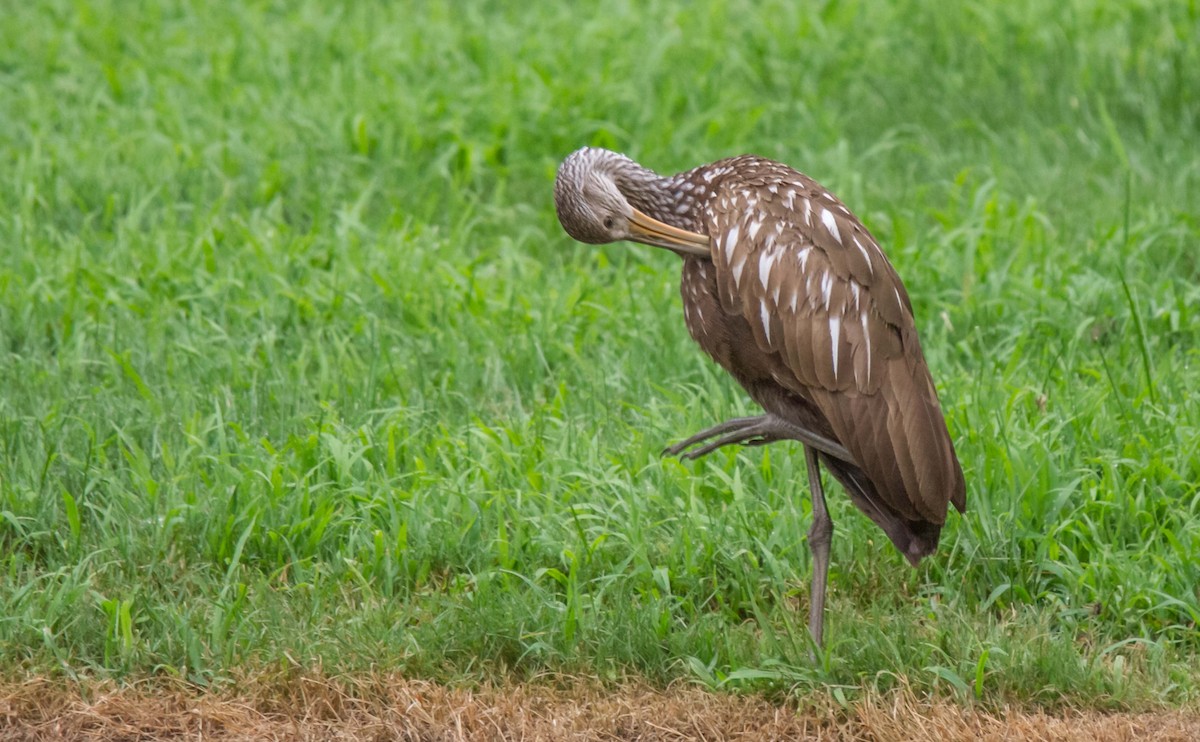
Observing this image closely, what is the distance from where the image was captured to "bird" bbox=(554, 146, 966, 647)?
4.14 metres

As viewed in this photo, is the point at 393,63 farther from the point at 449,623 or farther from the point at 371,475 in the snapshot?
the point at 449,623

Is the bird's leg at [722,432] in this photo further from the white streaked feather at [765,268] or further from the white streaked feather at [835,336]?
the white streaked feather at [765,268]

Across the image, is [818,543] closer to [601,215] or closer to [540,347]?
[601,215]

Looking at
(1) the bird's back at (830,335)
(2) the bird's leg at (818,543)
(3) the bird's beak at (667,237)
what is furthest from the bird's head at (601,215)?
(2) the bird's leg at (818,543)

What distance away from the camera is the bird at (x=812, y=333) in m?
4.14

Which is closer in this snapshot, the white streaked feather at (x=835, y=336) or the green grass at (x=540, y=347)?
the white streaked feather at (x=835, y=336)

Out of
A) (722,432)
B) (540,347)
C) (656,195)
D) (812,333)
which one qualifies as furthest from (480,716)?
(540,347)

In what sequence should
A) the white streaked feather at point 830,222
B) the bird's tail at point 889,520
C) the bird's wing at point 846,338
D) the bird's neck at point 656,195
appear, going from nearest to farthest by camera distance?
the bird's wing at point 846,338 < the white streaked feather at point 830,222 < the bird's tail at point 889,520 < the bird's neck at point 656,195

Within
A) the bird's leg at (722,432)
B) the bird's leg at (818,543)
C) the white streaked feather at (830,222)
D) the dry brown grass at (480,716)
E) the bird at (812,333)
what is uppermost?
the white streaked feather at (830,222)

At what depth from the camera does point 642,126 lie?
26.2 ft

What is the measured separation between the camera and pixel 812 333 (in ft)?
13.6

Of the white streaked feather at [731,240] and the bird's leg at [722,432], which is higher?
the white streaked feather at [731,240]

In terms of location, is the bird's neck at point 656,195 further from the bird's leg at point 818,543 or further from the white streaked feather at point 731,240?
the bird's leg at point 818,543

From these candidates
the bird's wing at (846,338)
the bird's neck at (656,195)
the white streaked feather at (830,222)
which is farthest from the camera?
the bird's neck at (656,195)
